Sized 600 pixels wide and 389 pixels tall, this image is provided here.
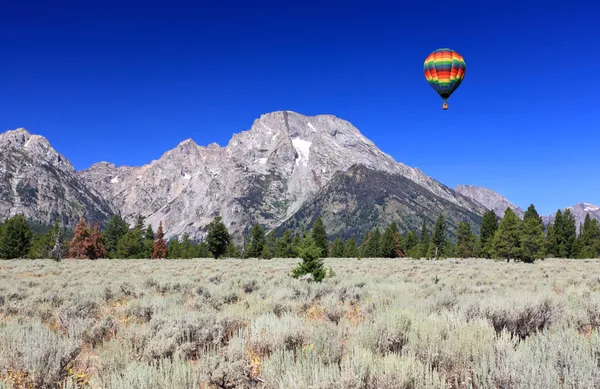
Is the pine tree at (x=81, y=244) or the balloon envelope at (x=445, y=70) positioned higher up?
the balloon envelope at (x=445, y=70)

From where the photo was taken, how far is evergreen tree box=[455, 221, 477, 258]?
75938 millimetres

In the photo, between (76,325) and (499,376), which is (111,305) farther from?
(499,376)

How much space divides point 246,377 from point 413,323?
10.8ft

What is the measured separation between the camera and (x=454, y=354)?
504 centimetres

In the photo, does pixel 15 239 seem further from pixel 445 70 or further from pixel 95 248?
pixel 445 70

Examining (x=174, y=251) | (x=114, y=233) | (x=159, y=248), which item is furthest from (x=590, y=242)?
(x=114, y=233)

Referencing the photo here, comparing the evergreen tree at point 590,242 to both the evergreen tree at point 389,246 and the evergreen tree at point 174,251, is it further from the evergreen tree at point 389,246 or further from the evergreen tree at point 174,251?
the evergreen tree at point 174,251

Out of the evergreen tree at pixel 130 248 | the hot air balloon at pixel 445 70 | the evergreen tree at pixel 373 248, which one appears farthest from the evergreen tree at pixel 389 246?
the hot air balloon at pixel 445 70

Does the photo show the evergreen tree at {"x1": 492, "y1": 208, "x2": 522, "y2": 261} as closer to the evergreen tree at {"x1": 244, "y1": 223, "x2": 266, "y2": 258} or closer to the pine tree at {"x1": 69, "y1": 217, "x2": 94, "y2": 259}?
the evergreen tree at {"x1": 244, "y1": 223, "x2": 266, "y2": 258}

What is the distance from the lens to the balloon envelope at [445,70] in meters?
29.6

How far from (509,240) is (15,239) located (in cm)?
8607

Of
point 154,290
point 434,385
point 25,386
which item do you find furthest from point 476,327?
point 154,290

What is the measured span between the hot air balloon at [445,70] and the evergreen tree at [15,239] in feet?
253

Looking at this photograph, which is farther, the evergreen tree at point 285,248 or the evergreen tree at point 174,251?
the evergreen tree at point 174,251
